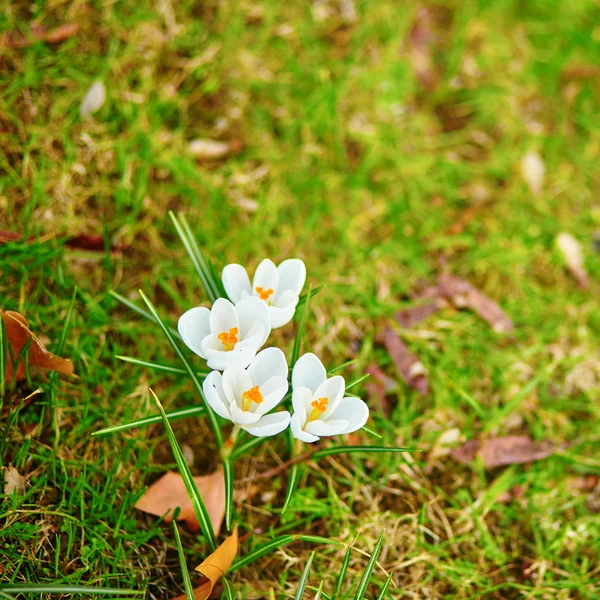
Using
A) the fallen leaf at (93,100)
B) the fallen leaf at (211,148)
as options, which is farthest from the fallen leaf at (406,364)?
the fallen leaf at (93,100)

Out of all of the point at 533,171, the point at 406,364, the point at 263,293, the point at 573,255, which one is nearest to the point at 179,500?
the point at 263,293

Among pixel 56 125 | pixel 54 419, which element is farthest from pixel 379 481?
pixel 56 125

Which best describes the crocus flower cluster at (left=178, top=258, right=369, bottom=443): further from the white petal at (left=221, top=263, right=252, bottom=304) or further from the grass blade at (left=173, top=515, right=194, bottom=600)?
the grass blade at (left=173, top=515, right=194, bottom=600)

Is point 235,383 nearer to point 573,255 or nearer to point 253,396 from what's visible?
point 253,396

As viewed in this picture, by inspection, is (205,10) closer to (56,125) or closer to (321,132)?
(321,132)

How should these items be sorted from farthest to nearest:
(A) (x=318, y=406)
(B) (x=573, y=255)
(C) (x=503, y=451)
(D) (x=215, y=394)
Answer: (B) (x=573, y=255) < (C) (x=503, y=451) < (A) (x=318, y=406) < (D) (x=215, y=394)

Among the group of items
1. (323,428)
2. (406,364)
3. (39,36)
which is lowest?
(406,364)
